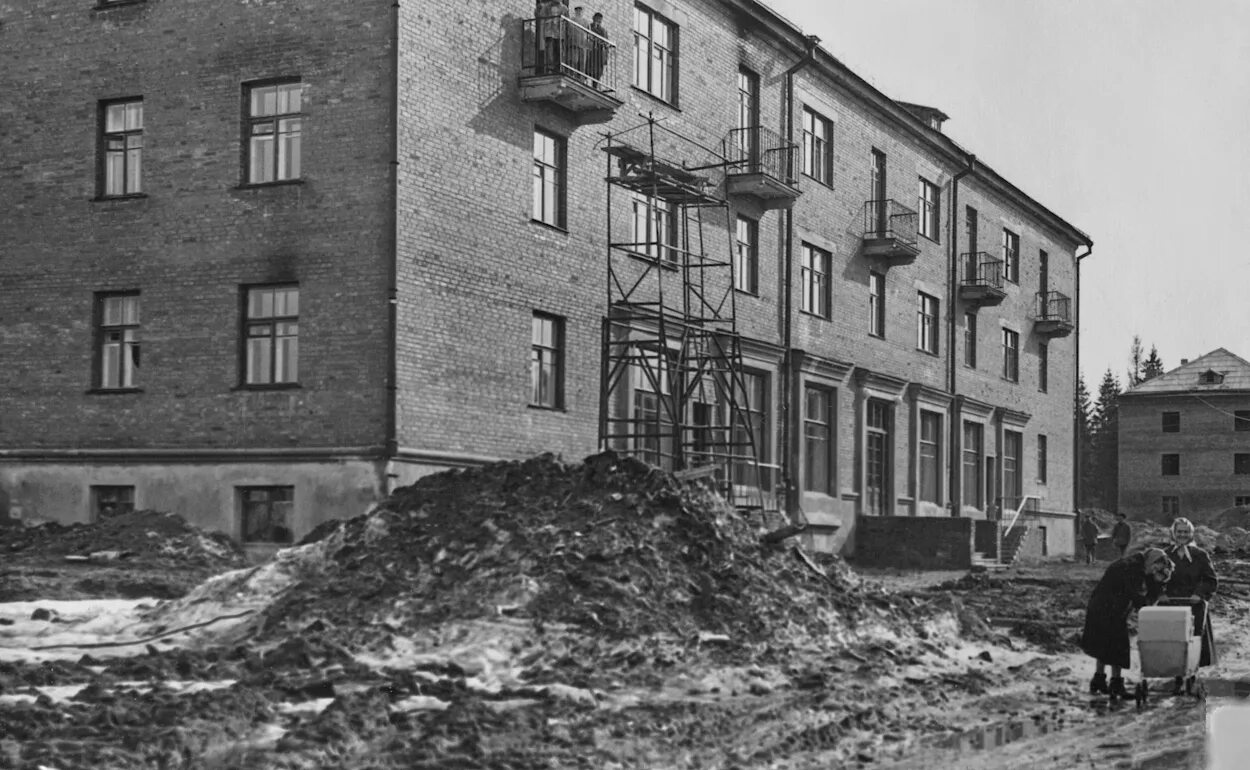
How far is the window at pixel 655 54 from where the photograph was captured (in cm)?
2775

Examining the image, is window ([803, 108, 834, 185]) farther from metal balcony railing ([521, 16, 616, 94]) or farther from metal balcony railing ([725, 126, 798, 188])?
metal balcony railing ([521, 16, 616, 94])

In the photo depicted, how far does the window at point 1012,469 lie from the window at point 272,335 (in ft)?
93.1

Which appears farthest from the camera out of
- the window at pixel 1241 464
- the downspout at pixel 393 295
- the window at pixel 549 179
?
the window at pixel 1241 464

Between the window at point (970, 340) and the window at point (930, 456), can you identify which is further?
the window at point (970, 340)

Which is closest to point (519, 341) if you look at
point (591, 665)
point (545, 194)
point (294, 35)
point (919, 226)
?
point (545, 194)

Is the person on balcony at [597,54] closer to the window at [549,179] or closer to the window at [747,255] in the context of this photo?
the window at [549,179]

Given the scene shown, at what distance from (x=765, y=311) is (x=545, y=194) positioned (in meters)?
7.77

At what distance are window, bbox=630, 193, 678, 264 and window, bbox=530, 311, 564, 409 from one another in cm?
264

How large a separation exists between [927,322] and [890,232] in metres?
5.04

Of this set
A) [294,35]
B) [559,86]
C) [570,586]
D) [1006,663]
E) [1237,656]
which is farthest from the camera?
[559,86]

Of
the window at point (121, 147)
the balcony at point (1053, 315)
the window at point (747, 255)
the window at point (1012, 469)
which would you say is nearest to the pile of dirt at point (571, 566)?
the window at point (121, 147)

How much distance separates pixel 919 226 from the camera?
130 feet

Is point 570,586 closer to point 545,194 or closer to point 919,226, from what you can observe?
point 545,194

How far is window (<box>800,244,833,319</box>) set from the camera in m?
33.5
